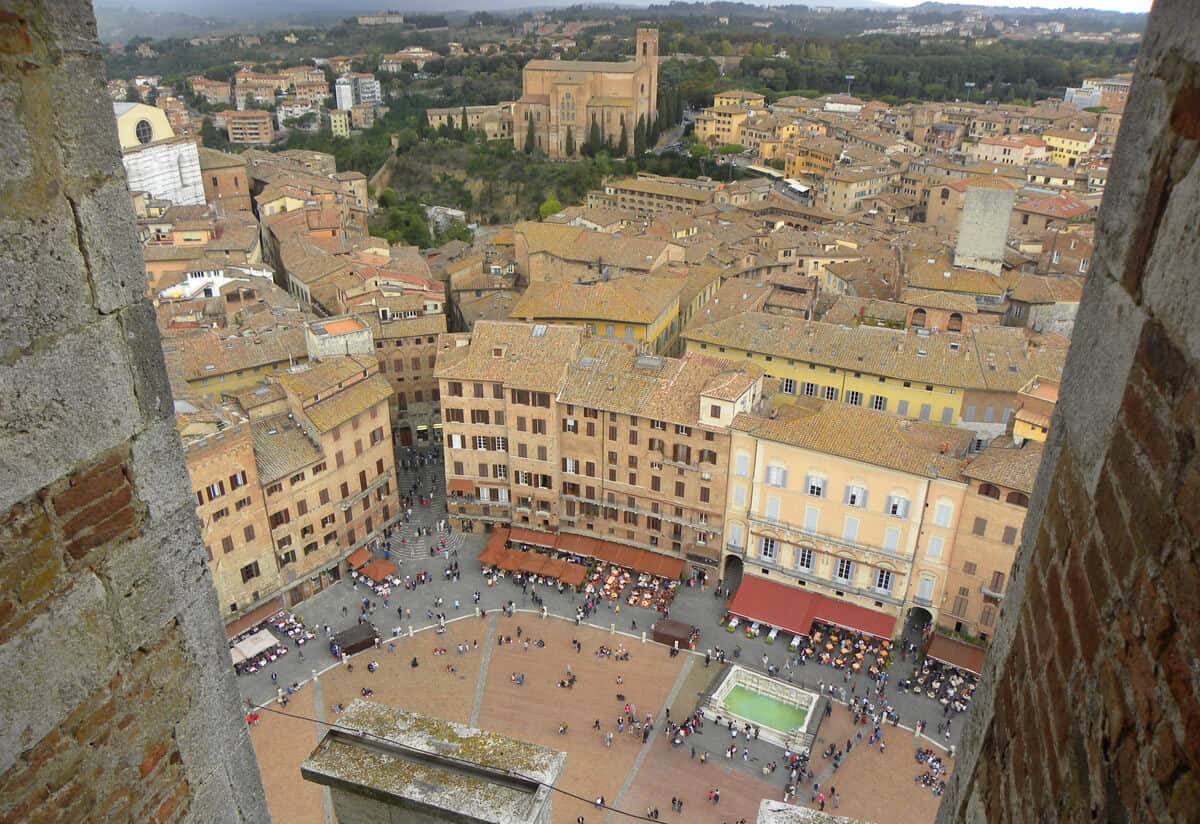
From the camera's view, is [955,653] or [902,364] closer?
[955,653]

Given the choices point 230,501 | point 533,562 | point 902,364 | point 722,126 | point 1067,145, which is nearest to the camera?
point 230,501

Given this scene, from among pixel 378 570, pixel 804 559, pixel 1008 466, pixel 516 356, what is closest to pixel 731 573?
pixel 804 559

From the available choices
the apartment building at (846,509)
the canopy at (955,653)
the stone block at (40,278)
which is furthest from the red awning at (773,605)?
the stone block at (40,278)

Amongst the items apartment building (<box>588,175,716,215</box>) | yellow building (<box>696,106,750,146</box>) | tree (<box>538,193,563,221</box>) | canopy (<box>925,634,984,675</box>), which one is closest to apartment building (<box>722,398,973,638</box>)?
canopy (<box>925,634,984,675</box>)

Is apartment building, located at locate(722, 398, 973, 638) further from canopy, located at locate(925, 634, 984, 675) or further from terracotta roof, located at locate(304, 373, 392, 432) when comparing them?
terracotta roof, located at locate(304, 373, 392, 432)

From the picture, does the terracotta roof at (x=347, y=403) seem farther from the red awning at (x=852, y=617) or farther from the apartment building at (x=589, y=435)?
the red awning at (x=852, y=617)

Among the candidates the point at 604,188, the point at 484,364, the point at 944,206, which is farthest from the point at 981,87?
the point at 484,364

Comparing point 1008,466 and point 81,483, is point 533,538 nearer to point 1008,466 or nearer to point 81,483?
point 1008,466

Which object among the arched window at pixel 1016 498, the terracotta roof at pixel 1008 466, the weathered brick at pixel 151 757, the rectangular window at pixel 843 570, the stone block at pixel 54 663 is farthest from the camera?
the rectangular window at pixel 843 570

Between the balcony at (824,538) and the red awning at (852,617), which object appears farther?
the red awning at (852,617)
